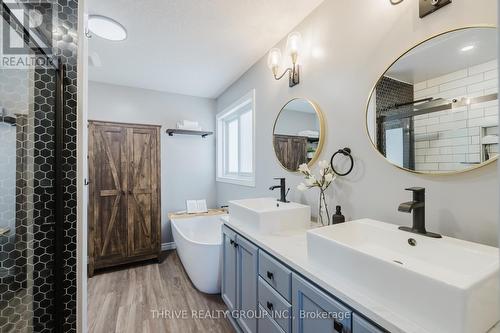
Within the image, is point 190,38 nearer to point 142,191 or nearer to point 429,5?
point 429,5

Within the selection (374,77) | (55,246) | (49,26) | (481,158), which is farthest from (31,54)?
(481,158)

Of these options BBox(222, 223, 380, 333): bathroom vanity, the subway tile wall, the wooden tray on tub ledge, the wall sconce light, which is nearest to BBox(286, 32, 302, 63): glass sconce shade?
Result: the wall sconce light

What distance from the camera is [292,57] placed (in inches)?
68.0

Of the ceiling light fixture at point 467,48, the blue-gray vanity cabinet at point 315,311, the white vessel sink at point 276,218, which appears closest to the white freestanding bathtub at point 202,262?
the white vessel sink at point 276,218

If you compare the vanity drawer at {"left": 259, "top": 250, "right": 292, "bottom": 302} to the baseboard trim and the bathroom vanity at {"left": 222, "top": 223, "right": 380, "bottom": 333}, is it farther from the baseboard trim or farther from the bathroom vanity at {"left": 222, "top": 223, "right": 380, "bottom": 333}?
the baseboard trim

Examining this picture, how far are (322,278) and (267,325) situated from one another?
653 mm

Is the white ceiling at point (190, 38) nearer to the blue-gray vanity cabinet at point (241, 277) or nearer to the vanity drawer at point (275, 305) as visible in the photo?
the blue-gray vanity cabinet at point (241, 277)

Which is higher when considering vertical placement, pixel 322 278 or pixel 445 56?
pixel 445 56

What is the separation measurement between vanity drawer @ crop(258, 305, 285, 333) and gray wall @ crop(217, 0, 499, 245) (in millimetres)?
789

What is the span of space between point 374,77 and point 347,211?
32.7 inches

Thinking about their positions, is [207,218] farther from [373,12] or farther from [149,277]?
[373,12]

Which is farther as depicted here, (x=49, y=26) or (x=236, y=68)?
(x=236, y=68)

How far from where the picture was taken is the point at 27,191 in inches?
45.9

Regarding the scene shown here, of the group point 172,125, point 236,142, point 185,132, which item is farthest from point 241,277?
point 172,125
